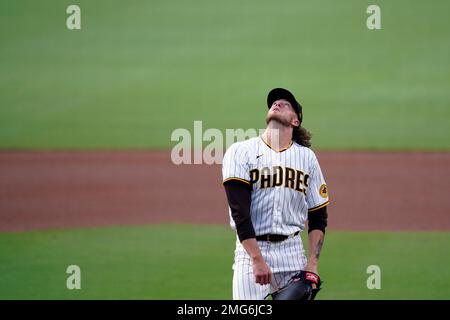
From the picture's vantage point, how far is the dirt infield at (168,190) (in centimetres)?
602

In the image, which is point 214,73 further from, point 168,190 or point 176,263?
point 176,263

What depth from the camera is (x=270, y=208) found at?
243 cm

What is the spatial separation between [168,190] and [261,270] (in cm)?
440

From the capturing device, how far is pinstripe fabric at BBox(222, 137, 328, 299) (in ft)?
7.92

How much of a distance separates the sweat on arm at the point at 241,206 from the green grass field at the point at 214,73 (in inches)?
194

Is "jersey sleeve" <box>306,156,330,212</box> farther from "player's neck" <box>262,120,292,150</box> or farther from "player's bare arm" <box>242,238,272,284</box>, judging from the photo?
"player's bare arm" <box>242,238,272,284</box>

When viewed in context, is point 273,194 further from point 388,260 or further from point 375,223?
point 375,223

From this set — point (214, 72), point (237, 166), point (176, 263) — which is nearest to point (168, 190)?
point (176, 263)

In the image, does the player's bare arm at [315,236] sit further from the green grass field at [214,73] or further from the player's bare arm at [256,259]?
the green grass field at [214,73]

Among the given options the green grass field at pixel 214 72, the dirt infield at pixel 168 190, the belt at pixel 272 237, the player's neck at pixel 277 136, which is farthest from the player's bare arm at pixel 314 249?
the green grass field at pixel 214 72

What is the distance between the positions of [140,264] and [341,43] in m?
4.39

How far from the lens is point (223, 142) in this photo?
23.0 feet
